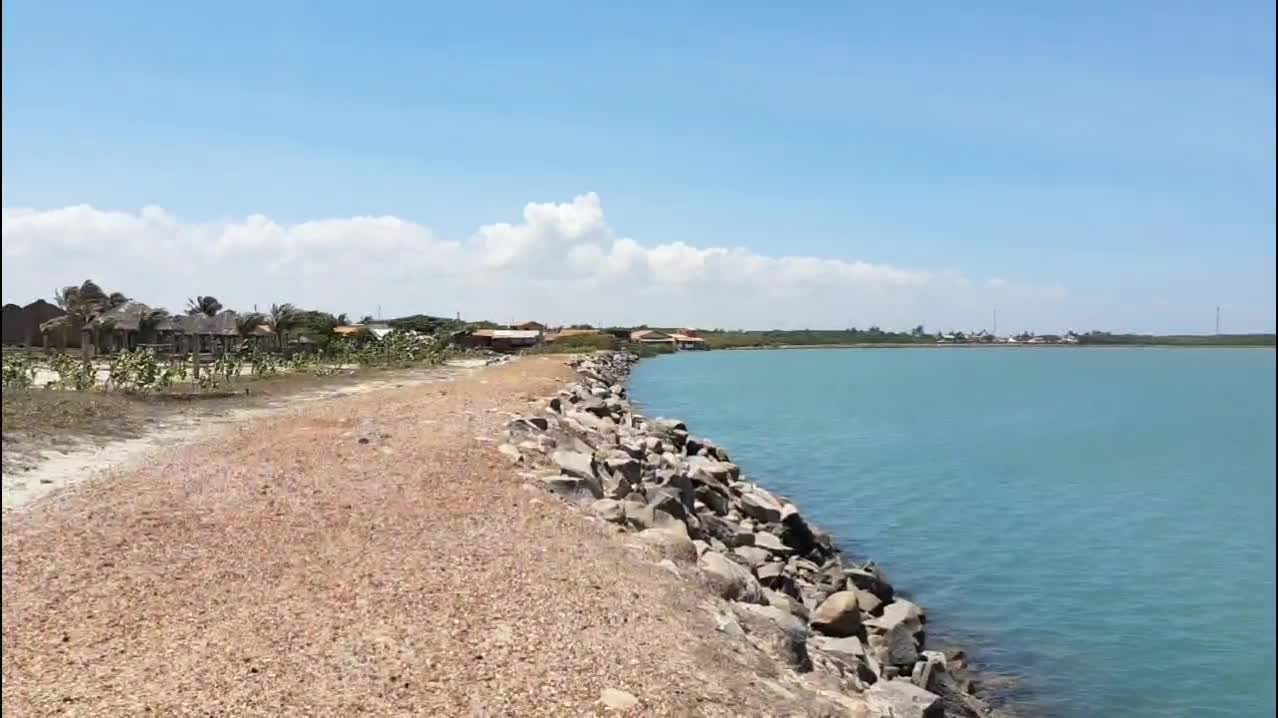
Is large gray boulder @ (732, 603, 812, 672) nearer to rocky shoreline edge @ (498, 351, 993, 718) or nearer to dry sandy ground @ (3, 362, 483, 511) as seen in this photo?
rocky shoreline edge @ (498, 351, 993, 718)

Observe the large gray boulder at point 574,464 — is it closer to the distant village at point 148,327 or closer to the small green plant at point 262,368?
the small green plant at point 262,368

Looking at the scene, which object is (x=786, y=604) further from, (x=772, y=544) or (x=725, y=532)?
(x=772, y=544)

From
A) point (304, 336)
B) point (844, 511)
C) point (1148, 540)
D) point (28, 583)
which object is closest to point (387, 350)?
point (304, 336)

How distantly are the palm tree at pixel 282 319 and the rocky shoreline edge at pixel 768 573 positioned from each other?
41062mm

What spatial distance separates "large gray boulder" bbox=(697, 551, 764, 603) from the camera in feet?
34.9

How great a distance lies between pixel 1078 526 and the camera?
2158cm

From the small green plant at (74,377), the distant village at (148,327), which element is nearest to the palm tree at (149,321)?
the distant village at (148,327)

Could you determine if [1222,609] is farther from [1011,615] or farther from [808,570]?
[808,570]

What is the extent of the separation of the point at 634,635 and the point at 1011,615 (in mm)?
9402

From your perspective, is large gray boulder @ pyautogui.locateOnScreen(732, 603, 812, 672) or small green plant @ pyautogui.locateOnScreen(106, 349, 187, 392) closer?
large gray boulder @ pyautogui.locateOnScreen(732, 603, 812, 672)

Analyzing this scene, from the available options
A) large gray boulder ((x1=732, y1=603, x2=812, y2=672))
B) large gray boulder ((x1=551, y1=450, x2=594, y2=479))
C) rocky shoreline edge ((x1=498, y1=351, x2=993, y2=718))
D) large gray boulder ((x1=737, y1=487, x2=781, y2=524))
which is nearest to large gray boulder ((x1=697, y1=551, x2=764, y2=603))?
rocky shoreline edge ((x1=498, y1=351, x2=993, y2=718))

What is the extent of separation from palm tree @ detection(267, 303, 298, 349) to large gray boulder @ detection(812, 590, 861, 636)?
170 ft

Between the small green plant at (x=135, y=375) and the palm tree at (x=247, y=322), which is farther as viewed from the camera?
the palm tree at (x=247, y=322)

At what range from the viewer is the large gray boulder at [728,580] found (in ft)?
34.9
